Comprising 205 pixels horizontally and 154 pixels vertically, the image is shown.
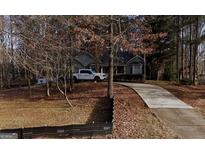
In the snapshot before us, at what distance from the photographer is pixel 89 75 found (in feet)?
31.7

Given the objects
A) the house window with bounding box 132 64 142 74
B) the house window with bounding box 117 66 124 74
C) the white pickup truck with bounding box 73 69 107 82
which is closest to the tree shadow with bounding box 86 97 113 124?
the white pickup truck with bounding box 73 69 107 82

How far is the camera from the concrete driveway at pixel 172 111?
27.1ft

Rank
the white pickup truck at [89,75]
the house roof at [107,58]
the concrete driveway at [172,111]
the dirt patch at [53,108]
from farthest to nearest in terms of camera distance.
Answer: the white pickup truck at [89,75], the house roof at [107,58], the dirt patch at [53,108], the concrete driveway at [172,111]

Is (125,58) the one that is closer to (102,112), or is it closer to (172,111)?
(102,112)

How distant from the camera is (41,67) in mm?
8758

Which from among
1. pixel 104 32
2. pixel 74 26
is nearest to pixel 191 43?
pixel 104 32

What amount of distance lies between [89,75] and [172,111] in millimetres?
2039

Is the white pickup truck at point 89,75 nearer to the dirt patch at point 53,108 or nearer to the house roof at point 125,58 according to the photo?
the dirt patch at point 53,108

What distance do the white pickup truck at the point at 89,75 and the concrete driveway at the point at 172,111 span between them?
19.8 inches

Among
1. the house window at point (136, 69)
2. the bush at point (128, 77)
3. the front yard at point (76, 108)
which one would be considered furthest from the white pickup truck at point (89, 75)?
the house window at point (136, 69)

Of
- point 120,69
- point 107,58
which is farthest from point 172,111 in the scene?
point 107,58

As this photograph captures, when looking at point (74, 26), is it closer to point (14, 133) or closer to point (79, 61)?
point (79, 61)
